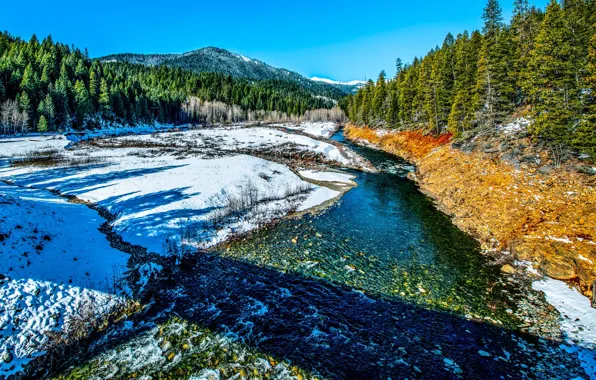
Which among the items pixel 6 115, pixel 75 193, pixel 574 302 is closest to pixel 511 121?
pixel 574 302

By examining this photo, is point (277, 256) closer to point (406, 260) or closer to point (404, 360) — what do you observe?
point (406, 260)

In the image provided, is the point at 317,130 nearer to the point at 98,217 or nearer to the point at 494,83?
the point at 494,83

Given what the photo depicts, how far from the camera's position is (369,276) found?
1452 cm

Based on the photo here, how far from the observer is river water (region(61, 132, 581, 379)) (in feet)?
30.4

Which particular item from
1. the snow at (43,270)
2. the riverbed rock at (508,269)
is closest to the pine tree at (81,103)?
the snow at (43,270)

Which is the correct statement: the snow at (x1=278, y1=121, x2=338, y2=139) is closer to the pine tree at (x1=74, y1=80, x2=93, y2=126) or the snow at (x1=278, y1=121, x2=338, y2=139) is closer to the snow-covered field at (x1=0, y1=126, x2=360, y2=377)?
the snow-covered field at (x1=0, y1=126, x2=360, y2=377)

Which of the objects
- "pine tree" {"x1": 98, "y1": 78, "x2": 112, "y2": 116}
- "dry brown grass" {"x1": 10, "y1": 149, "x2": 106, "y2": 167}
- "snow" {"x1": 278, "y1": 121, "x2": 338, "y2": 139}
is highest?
"pine tree" {"x1": 98, "y1": 78, "x2": 112, "y2": 116}

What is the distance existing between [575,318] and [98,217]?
27150mm

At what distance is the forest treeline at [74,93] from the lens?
244 feet

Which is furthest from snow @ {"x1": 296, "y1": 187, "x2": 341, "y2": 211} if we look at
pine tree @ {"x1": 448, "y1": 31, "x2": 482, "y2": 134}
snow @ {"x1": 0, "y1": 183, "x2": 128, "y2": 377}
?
pine tree @ {"x1": 448, "y1": 31, "x2": 482, "y2": 134}

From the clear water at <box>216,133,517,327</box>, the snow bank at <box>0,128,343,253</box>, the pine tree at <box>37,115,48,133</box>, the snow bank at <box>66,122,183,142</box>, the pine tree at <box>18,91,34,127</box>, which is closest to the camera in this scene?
the clear water at <box>216,133,517,327</box>

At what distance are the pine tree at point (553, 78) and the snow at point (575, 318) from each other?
16.7m

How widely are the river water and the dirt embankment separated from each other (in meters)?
2.22

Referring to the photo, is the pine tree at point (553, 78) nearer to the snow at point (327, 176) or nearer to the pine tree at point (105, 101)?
the snow at point (327, 176)
